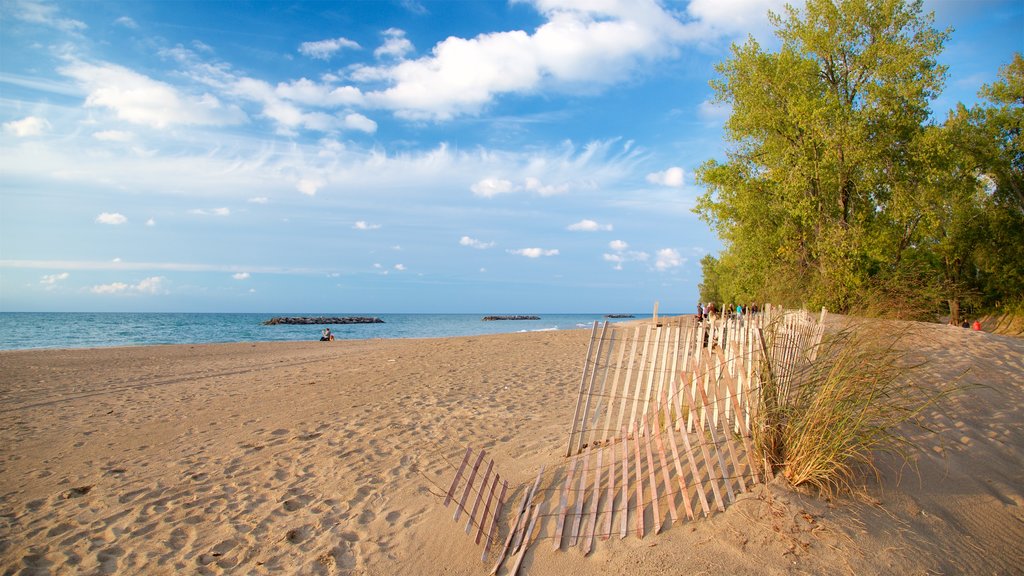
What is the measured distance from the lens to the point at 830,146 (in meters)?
17.0

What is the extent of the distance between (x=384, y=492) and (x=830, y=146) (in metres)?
17.8

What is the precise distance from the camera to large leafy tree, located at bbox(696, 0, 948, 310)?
1712cm

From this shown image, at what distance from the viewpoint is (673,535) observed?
12.7 ft

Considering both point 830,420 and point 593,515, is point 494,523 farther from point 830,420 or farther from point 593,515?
point 830,420

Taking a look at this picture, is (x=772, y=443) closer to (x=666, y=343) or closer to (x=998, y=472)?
(x=666, y=343)

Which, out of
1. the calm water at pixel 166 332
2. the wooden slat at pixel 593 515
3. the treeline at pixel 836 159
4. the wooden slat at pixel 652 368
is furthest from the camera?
the calm water at pixel 166 332

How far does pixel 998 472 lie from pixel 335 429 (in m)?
7.85

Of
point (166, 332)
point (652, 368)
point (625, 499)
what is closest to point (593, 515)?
point (625, 499)

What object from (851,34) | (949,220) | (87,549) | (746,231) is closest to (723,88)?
(851,34)

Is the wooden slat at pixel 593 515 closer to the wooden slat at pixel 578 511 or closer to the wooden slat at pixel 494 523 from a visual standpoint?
the wooden slat at pixel 578 511

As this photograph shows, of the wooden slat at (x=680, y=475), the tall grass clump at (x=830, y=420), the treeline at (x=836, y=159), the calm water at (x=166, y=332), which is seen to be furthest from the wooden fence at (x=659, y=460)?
the calm water at (x=166, y=332)

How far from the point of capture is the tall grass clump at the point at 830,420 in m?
4.08

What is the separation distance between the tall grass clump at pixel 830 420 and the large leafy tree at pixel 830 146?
12.7 meters

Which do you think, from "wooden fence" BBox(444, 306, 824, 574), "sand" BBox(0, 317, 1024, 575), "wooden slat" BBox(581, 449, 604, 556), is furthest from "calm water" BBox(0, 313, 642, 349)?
"wooden slat" BBox(581, 449, 604, 556)
